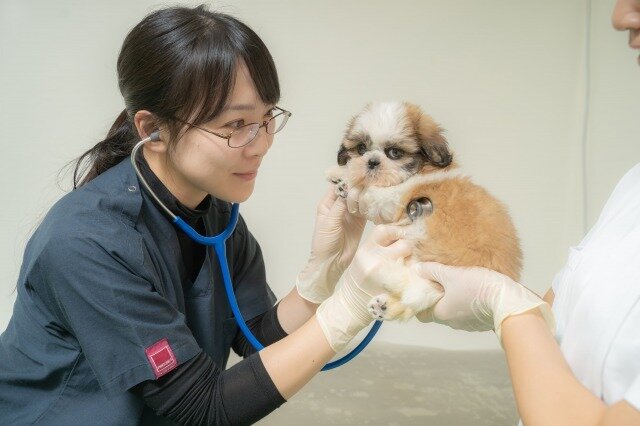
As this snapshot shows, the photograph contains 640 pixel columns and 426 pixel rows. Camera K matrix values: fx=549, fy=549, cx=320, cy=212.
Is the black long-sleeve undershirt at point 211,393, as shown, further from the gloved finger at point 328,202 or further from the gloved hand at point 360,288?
the gloved finger at point 328,202

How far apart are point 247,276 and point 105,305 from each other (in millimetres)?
526

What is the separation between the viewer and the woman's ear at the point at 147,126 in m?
1.11

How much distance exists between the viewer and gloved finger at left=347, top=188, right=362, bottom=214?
4.45ft

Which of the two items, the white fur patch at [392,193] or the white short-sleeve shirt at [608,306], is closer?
the white short-sleeve shirt at [608,306]

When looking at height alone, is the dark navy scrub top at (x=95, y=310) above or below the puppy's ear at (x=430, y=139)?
below

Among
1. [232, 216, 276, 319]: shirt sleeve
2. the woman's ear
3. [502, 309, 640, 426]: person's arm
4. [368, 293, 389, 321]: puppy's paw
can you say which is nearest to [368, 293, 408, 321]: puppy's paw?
[368, 293, 389, 321]: puppy's paw

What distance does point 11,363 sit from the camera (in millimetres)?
1129

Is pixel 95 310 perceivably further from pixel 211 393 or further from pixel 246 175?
pixel 246 175

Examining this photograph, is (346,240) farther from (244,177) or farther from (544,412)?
(544,412)

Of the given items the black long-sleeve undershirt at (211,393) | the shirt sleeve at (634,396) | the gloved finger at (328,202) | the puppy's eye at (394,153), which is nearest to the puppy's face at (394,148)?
the puppy's eye at (394,153)

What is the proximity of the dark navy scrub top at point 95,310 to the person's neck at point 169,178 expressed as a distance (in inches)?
2.0

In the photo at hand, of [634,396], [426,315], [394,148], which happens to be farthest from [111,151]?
[634,396]

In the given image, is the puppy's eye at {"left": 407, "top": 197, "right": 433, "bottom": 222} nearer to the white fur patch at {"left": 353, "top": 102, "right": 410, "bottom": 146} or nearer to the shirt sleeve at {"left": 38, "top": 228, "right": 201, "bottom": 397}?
the white fur patch at {"left": 353, "top": 102, "right": 410, "bottom": 146}

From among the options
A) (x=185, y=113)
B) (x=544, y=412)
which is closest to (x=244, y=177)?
(x=185, y=113)
